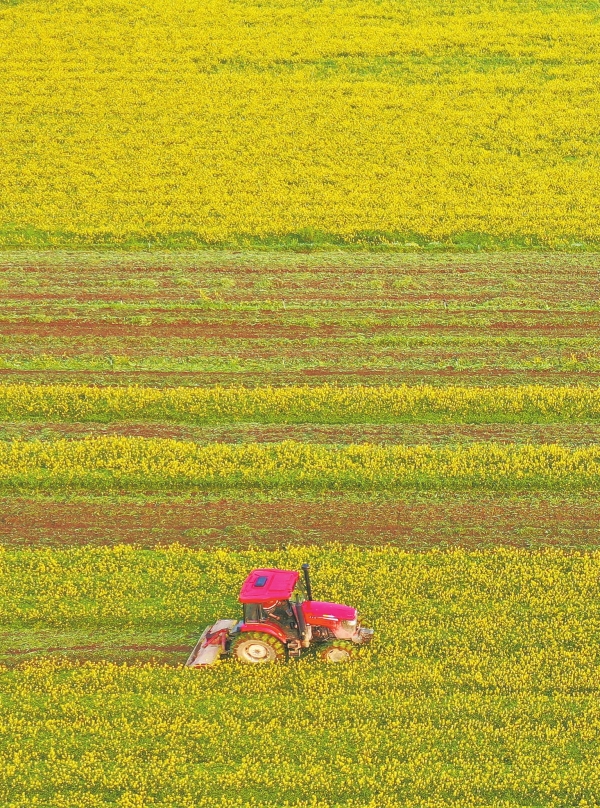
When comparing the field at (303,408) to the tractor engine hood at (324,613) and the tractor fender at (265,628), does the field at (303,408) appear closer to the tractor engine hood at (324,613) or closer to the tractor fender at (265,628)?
the tractor fender at (265,628)

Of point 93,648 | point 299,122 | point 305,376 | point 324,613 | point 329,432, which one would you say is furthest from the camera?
point 299,122

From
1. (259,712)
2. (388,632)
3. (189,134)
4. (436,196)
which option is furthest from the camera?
(189,134)

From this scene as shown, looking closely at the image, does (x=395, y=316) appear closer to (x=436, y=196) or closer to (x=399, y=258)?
(x=399, y=258)

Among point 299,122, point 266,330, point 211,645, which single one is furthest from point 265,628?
point 299,122

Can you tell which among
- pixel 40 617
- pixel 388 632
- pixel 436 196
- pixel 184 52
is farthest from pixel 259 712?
pixel 184 52

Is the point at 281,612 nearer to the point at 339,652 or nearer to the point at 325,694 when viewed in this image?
the point at 339,652

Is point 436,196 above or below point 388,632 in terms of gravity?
above
